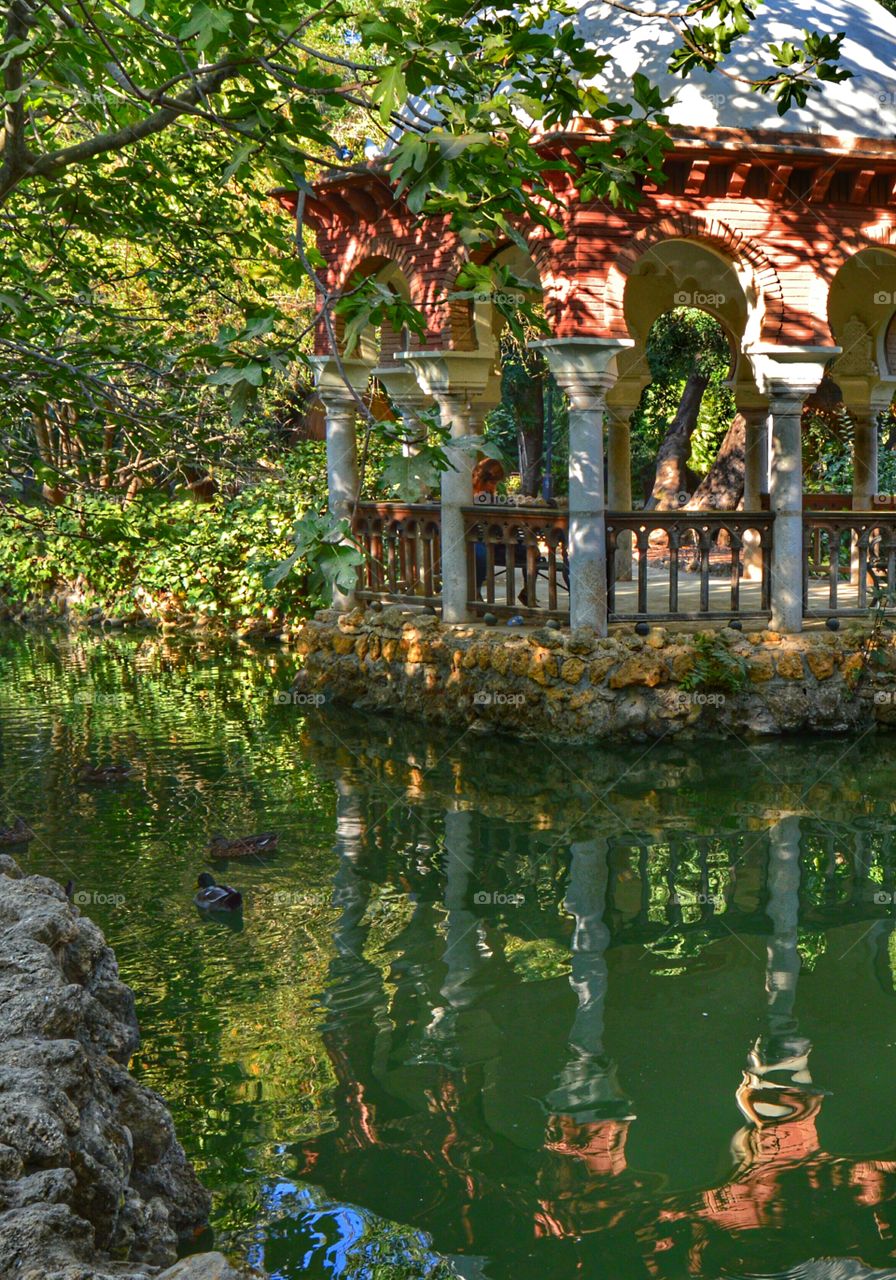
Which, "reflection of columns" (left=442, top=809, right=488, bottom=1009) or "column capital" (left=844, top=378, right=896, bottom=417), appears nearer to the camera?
"reflection of columns" (left=442, top=809, right=488, bottom=1009)

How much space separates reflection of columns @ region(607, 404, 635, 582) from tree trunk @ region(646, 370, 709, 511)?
8.56 meters

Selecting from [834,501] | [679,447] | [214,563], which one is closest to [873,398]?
[834,501]

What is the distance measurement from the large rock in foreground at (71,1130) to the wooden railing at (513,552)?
7559 millimetres

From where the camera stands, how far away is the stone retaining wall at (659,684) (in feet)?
38.9

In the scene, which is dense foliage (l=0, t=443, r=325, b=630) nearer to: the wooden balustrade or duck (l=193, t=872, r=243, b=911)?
the wooden balustrade

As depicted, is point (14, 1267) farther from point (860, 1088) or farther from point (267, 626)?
point (267, 626)

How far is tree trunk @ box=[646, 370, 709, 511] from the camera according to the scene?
25.0 m

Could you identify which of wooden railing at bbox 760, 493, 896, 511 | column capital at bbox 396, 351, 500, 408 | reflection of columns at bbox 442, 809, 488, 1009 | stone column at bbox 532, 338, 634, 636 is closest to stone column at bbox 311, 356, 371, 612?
column capital at bbox 396, 351, 500, 408

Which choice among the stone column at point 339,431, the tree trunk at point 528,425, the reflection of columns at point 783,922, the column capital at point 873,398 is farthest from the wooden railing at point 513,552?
the tree trunk at point 528,425

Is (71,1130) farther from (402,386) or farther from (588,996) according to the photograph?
(402,386)

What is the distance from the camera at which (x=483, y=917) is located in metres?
7.82

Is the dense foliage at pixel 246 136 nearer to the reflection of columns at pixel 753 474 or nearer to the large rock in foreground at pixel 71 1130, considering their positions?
the large rock in foreground at pixel 71 1130

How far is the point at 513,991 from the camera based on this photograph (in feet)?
21.9

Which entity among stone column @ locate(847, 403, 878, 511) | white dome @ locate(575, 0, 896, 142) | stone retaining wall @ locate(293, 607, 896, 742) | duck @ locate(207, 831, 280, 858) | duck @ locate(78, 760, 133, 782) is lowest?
duck @ locate(207, 831, 280, 858)
